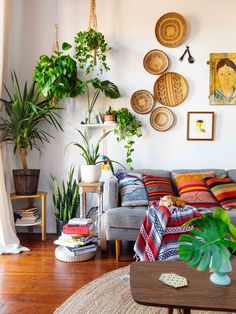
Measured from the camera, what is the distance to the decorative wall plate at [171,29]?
11.3 ft

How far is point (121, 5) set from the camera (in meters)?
3.50

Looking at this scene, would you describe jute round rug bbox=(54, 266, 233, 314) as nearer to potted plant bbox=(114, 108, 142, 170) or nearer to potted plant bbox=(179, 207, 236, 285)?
potted plant bbox=(179, 207, 236, 285)

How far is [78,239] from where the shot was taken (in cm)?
287

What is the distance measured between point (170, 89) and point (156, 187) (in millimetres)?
1159

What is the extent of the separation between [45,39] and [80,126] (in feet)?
3.52

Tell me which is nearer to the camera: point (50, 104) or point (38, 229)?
point (50, 104)

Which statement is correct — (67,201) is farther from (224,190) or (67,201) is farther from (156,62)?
(156,62)

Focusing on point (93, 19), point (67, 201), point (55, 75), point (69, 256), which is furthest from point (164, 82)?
point (69, 256)

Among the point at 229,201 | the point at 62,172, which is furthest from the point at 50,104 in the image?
the point at 229,201

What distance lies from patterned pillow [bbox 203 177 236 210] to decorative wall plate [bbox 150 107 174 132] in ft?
2.53

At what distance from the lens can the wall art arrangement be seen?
3.46 meters

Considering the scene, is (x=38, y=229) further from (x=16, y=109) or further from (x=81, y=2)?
(x=81, y=2)

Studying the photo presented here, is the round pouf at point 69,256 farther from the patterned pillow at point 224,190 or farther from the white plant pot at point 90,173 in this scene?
the patterned pillow at point 224,190

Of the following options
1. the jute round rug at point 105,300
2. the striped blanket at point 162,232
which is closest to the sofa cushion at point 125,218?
the striped blanket at point 162,232
